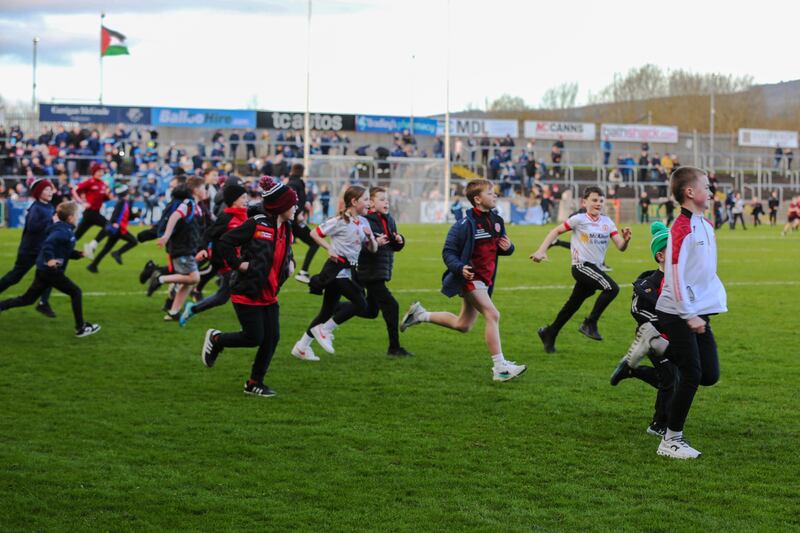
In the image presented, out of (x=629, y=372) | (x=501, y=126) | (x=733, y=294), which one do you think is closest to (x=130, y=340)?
(x=629, y=372)

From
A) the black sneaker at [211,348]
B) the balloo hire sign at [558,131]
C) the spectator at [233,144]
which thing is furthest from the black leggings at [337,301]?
the balloo hire sign at [558,131]

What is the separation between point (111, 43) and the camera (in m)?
56.8

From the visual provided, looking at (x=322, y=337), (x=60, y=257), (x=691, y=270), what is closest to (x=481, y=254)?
(x=322, y=337)

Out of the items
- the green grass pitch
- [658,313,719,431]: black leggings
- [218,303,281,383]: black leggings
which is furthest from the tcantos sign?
[658,313,719,431]: black leggings

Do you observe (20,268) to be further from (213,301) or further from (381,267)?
(381,267)

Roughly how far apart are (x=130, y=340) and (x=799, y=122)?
3408 inches

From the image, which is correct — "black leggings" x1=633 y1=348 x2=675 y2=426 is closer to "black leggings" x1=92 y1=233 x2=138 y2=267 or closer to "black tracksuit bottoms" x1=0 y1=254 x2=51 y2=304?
"black tracksuit bottoms" x1=0 y1=254 x2=51 y2=304

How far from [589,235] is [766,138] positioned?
71824mm

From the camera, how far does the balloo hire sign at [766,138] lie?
77431 millimetres

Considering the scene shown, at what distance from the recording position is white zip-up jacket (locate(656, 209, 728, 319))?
6.48 m

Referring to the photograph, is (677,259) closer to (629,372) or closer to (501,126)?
(629,372)

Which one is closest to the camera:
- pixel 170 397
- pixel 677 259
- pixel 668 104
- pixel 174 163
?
pixel 677 259

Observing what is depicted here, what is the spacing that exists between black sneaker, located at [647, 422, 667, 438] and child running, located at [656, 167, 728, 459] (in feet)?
1.83

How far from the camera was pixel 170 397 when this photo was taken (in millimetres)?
8828
